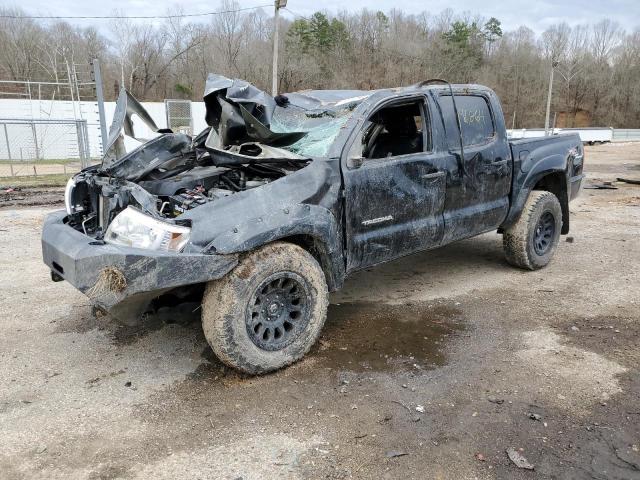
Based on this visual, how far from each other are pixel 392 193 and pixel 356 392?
1569mm

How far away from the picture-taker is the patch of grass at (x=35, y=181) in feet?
44.0

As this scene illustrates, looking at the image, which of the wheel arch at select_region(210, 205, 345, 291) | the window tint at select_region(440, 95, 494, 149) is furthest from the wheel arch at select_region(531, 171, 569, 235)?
the wheel arch at select_region(210, 205, 345, 291)

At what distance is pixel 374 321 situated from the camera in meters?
4.49

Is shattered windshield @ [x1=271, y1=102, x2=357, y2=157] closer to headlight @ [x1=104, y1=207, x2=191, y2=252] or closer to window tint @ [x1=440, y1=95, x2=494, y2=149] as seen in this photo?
window tint @ [x1=440, y1=95, x2=494, y2=149]

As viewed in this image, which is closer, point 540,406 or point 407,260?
point 540,406

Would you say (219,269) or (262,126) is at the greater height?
(262,126)

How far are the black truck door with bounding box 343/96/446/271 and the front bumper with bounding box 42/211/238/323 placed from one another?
1.13m

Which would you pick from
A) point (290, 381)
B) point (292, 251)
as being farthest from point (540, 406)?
point (292, 251)

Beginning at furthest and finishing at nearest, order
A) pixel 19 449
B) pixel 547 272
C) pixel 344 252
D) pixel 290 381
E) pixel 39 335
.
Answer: pixel 547 272 < pixel 39 335 < pixel 344 252 < pixel 290 381 < pixel 19 449

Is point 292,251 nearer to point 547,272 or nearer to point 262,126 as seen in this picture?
point 262,126

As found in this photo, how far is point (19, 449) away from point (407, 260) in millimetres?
4472

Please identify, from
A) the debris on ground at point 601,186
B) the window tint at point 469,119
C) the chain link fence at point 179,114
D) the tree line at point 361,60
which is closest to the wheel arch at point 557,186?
the window tint at point 469,119

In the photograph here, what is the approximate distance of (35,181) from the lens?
47.2ft

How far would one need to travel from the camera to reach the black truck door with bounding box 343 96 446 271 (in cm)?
395
